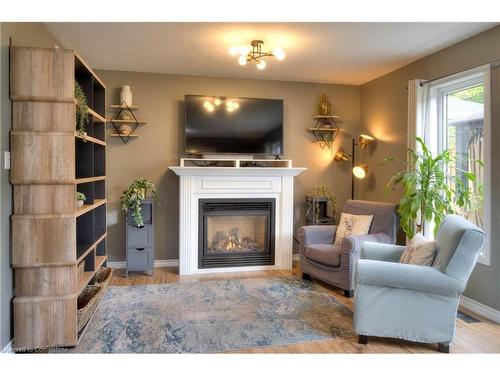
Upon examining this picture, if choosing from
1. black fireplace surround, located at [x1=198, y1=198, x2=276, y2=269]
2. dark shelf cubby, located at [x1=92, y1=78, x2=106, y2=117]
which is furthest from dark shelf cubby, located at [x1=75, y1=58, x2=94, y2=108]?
black fireplace surround, located at [x1=198, y1=198, x2=276, y2=269]

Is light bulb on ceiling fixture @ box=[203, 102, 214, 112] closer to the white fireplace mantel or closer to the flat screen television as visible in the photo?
the flat screen television

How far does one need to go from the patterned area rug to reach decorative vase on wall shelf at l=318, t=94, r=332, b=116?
90.9 inches

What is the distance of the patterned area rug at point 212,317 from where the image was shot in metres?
2.70

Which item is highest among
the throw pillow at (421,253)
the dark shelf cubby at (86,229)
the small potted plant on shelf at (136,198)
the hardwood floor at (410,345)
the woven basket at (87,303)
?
the small potted plant on shelf at (136,198)

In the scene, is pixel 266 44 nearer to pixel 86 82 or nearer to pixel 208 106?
pixel 208 106

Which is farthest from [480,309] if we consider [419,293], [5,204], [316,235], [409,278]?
[5,204]

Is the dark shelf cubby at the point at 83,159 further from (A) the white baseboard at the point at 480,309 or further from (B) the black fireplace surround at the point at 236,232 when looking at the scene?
(A) the white baseboard at the point at 480,309

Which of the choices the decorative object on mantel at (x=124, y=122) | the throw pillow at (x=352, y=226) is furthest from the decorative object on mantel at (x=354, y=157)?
the decorative object on mantel at (x=124, y=122)

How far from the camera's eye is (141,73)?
4680 millimetres

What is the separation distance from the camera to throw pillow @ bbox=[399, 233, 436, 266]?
2.74m

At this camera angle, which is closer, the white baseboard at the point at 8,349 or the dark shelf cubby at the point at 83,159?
the white baseboard at the point at 8,349

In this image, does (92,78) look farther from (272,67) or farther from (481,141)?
(481,141)

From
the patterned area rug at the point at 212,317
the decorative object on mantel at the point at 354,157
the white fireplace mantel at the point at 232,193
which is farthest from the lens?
the decorative object on mantel at the point at 354,157

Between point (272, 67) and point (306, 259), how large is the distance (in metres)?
2.27
